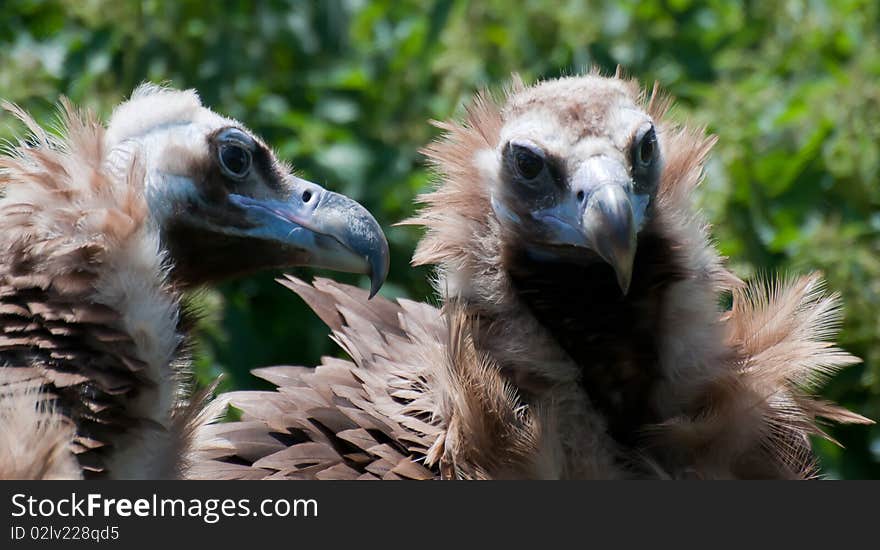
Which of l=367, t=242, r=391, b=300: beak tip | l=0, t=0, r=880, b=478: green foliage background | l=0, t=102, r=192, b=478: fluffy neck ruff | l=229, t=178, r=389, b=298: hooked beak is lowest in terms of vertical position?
l=0, t=102, r=192, b=478: fluffy neck ruff

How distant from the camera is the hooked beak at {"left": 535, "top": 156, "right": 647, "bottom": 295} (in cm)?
265

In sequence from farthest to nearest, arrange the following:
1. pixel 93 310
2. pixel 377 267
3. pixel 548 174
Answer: pixel 548 174 < pixel 377 267 < pixel 93 310

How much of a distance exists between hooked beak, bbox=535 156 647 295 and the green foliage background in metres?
1.30

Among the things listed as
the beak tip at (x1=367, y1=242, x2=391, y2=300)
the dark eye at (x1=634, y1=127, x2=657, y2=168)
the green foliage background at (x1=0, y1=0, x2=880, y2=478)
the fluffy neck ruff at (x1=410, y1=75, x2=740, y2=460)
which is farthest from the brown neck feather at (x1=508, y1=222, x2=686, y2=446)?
the green foliage background at (x1=0, y1=0, x2=880, y2=478)

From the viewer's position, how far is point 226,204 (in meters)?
2.88

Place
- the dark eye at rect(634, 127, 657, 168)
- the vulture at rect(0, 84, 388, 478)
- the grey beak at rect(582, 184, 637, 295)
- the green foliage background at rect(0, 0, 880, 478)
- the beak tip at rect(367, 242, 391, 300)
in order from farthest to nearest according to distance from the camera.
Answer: the green foliage background at rect(0, 0, 880, 478)
the dark eye at rect(634, 127, 657, 168)
the beak tip at rect(367, 242, 391, 300)
the grey beak at rect(582, 184, 637, 295)
the vulture at rect(0, 84, 388, 478)

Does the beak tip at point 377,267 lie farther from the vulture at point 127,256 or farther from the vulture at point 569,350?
the vulture at point 569,350

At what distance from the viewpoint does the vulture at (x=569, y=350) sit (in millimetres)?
2824

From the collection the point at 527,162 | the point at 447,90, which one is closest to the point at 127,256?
the point at 527,162

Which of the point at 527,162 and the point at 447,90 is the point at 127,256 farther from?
the point at 447,90

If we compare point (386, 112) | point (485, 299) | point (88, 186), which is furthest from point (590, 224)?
point (386, 112)

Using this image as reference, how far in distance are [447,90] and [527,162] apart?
1811 millimetres

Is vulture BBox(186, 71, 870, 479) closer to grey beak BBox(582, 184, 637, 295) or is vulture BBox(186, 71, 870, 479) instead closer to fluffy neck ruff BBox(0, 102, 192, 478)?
grey beak BBox(582, 184, 637, 295)

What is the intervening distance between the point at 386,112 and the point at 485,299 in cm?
185
